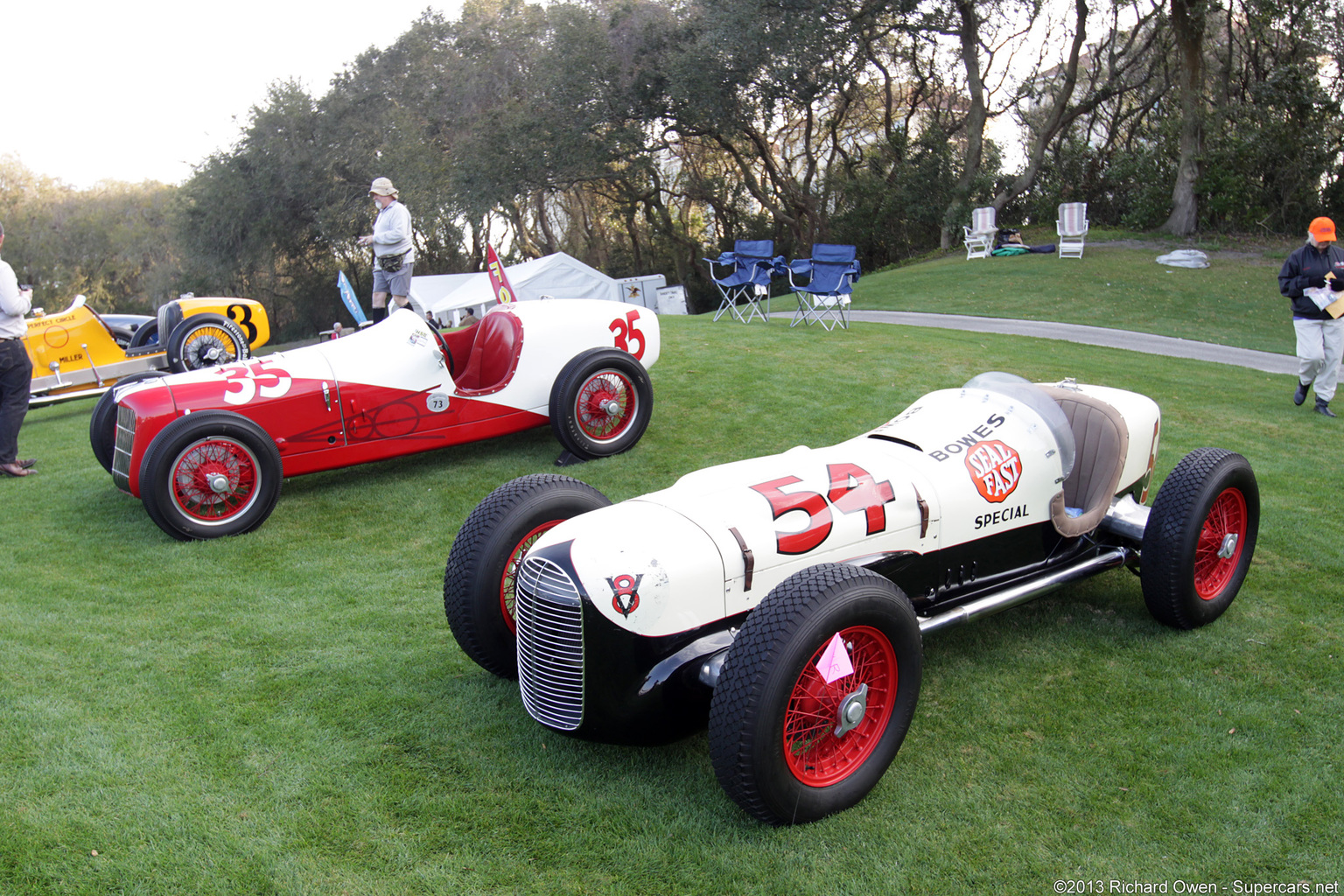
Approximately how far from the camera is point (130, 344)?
9586 mm

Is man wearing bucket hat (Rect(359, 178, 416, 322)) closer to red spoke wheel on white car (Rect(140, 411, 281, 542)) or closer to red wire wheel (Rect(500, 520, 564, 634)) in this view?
red spoke wheel on white car (Rect(140, 411, 281, 542))

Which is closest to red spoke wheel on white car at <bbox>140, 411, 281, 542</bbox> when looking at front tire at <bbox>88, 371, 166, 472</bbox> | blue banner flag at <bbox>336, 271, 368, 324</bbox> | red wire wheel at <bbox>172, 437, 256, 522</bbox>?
red wire wheel at <bbox>172, 437, 256, 522</bbox>

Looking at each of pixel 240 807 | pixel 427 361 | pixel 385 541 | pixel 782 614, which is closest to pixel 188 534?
pixel 385 541

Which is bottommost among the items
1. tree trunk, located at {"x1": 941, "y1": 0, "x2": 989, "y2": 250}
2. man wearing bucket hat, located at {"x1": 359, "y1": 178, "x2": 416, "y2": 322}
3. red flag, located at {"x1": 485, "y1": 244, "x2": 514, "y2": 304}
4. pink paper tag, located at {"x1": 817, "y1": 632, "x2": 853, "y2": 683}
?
pink paper tag, located at {"x1": 817, "y1": 632, "x2": 853, "y2": 683}

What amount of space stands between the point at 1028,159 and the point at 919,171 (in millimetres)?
3407

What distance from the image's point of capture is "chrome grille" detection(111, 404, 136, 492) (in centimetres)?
526

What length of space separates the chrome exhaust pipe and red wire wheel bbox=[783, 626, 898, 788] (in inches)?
10.6

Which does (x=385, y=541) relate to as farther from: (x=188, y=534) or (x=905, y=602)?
(x=905, y=602)

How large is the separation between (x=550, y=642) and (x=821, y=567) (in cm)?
91

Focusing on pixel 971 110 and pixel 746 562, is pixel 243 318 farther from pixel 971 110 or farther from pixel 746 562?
pixel 971 110

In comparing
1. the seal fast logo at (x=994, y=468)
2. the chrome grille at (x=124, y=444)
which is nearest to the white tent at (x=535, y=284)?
the chrome grille at (x=124, y=444)

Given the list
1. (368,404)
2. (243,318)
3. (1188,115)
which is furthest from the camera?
(1188,115)

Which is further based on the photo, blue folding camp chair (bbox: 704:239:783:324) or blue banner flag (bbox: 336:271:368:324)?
blue folding camp chair (bbox: 704:239:783:324)

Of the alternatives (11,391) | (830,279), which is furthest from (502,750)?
(830,279)
